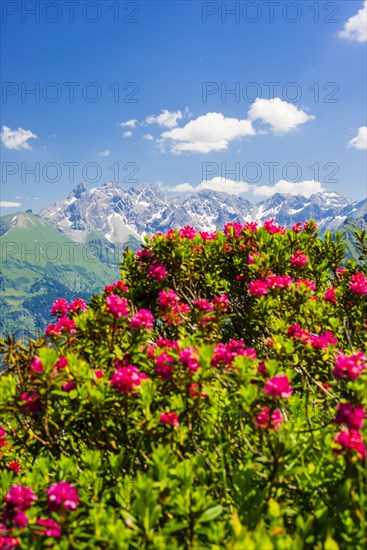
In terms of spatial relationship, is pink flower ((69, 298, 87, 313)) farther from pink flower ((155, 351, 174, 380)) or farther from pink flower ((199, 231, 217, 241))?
pink flower ((155, 351, 174, 380))

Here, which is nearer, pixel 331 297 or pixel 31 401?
pixel 31 401

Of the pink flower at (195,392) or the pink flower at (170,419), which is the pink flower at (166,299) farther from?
the pink flower at (170,419)

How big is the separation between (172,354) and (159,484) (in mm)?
1088

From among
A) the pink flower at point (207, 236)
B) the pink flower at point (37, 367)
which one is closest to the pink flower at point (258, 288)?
the pink flower at point (207, 236)

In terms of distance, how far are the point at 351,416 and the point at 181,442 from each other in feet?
5.05

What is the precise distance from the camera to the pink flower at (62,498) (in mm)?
2654

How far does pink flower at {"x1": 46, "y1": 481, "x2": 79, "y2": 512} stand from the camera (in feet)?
8.71

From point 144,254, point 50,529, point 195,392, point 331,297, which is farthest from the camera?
point 144,254

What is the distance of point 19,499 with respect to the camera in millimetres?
2809

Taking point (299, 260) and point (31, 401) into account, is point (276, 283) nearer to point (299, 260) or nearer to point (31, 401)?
point (299, 260)

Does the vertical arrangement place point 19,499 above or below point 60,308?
below

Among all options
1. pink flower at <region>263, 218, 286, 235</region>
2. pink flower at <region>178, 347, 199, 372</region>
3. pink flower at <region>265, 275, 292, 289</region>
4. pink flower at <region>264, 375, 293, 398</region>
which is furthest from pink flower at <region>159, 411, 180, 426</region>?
pink flower at <region>263, 218, 286, 235</region>

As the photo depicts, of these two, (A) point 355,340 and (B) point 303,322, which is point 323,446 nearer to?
(B) point 303,322

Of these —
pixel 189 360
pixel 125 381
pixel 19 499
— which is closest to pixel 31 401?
pixel 19 499
